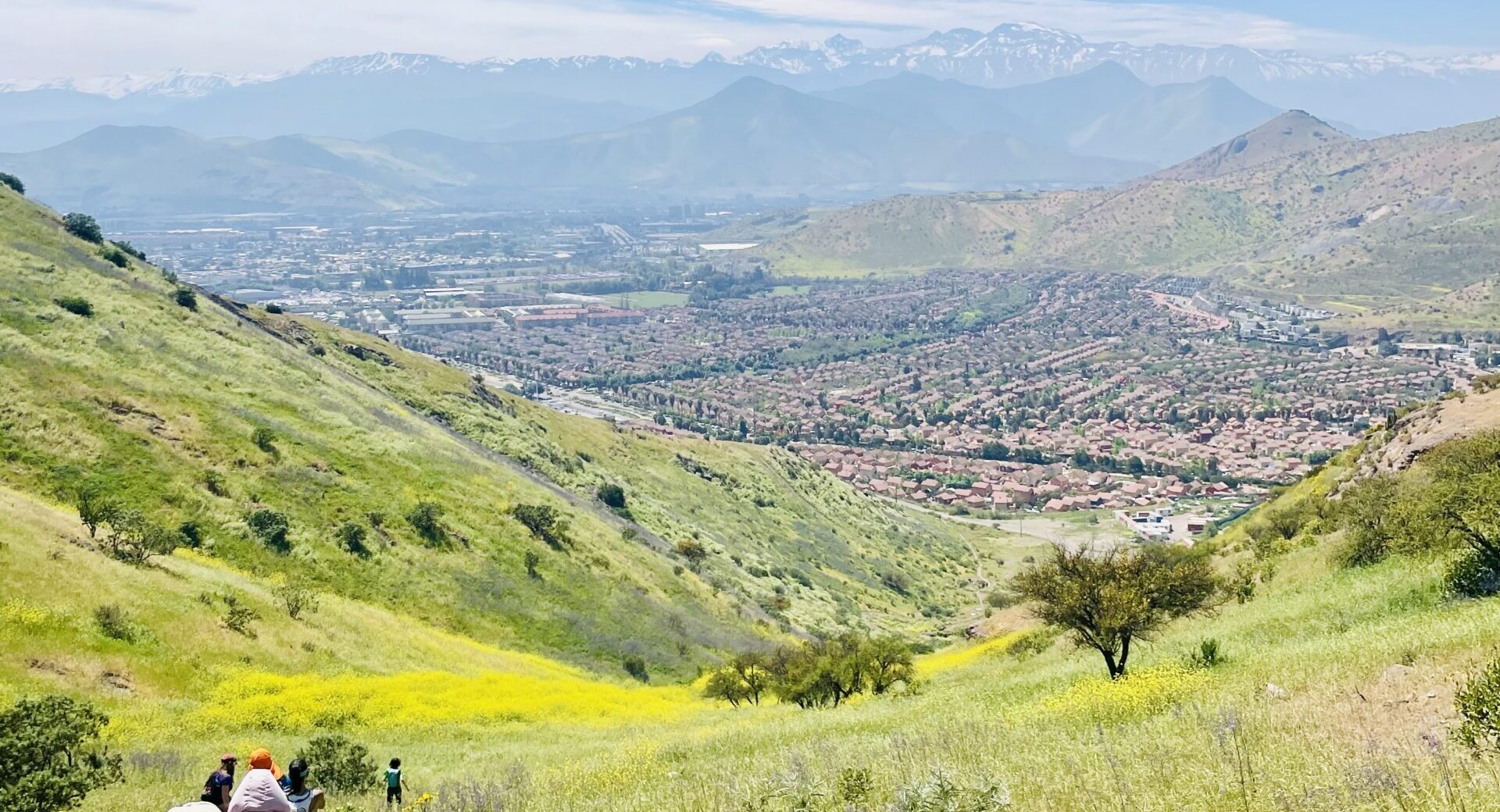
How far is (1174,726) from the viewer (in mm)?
12273

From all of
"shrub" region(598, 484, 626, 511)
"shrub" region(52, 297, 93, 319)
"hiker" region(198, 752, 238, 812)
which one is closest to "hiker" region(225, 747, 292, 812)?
"hiker" region(198, 752, 238, 812)

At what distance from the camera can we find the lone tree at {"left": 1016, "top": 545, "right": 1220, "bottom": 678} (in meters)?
20.0

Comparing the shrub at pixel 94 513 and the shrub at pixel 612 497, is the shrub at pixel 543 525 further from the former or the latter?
the shrub at pixel 94 513

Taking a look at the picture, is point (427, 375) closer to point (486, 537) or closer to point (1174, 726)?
point (486, 537)

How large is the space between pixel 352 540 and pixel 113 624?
16.7m

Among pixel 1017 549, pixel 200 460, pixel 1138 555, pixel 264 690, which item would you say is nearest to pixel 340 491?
pixel 200 460

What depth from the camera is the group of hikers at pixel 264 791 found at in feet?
35.0

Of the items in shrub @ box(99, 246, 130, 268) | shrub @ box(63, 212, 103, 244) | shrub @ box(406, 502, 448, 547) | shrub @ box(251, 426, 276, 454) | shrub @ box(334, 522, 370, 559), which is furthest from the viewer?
shrub @ box(63, 212, 103, 244)

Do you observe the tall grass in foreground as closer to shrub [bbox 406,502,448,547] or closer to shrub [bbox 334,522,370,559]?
shrub [bbox 334,522,370,559]

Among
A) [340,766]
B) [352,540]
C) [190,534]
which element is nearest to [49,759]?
[340,766]

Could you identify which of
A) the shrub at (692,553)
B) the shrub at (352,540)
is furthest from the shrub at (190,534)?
the shrub at (692,553)

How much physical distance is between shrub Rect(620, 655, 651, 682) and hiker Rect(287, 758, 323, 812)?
3000cm

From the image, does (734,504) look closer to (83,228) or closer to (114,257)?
(114,257)

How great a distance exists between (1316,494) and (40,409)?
56514mm
